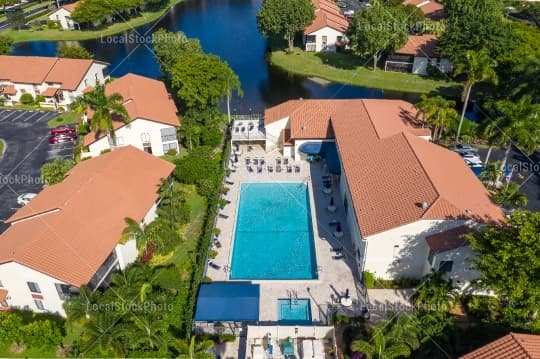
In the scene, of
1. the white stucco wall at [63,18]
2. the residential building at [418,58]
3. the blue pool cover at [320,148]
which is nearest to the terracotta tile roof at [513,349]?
the blue pool cover at [320,148]

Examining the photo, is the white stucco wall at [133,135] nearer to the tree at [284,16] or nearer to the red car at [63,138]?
the red car at [63,138]

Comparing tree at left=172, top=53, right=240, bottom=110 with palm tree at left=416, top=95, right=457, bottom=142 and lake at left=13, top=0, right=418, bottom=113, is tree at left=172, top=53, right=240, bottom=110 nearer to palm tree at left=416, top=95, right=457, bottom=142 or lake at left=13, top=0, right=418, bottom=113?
lake at left=13, top=0, right=418, bottom=113

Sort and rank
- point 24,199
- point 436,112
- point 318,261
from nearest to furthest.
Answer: point 318,261, point 24,199, point 436,112

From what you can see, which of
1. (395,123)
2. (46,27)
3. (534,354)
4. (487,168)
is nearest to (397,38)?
(395,123)

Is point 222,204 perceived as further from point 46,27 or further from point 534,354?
point 46,27

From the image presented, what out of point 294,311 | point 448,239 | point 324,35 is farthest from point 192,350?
point 324,35

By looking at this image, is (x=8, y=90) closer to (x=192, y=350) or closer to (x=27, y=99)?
(x=27, y=99)
